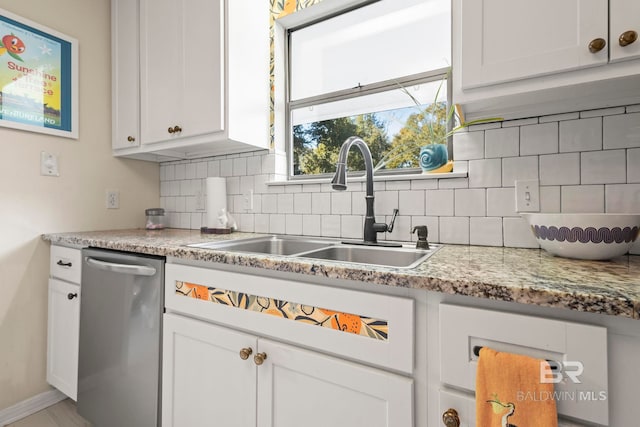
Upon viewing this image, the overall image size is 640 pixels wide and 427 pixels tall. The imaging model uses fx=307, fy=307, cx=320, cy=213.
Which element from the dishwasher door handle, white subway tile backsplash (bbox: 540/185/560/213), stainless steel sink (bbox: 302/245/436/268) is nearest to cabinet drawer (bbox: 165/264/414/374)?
the dishwasher door handle

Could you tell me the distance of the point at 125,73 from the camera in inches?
77.9

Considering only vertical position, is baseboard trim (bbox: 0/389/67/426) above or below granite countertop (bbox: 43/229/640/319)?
below

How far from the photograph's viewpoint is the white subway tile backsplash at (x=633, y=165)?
1014 millimetres

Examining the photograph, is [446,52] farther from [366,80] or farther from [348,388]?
[348,388]

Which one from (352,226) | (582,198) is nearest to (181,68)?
(352,226)

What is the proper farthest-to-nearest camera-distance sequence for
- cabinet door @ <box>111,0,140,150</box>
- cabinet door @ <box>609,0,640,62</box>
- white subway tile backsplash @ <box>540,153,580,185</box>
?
cabinet door @ <box>111,0,140,150</box> → white subway tile backsplash @ <box>540,153,580,185</box> → cabinet door @ <box>609,0,640,62</box>

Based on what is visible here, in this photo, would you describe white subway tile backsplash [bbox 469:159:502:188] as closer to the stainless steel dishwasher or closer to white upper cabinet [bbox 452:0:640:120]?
white upper cabinet [bbox 452:0:640:120]

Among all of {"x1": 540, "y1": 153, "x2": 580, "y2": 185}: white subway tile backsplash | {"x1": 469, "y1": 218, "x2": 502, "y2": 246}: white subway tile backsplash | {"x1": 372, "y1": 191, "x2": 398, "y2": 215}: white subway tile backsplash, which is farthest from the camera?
{"x1": 372, "y1": 191, "x2": 398, "y2": 215}: white subway tile backsplash

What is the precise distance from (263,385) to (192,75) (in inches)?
61.1

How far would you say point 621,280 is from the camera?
2.17 feet

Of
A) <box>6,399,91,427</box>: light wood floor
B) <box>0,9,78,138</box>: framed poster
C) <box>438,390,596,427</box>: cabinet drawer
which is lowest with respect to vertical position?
<box>6,399,91,427</box>: light wood floor

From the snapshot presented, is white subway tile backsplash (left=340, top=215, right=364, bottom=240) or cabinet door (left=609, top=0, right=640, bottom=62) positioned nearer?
cabinet door (left=609, top=0, right=640, bottom=62)

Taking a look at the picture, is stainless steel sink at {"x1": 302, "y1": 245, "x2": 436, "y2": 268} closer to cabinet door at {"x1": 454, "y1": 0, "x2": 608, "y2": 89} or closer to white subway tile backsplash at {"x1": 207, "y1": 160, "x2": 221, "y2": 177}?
cabinet door at {"x1": 454, "y1": 0, "x2": 608, "y2": 89}

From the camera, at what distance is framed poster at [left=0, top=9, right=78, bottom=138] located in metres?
1.63
